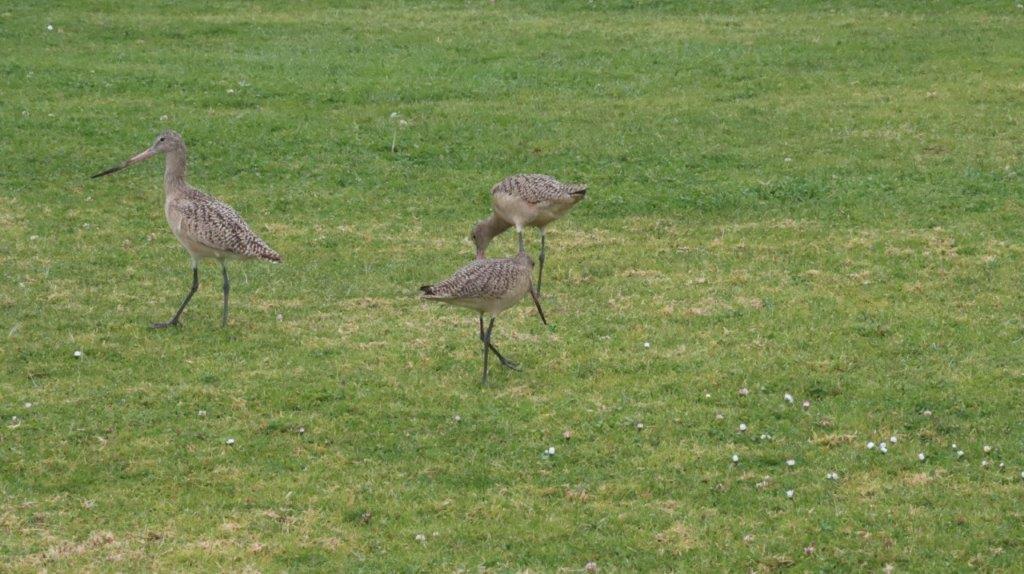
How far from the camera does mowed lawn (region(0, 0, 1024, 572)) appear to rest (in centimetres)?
941

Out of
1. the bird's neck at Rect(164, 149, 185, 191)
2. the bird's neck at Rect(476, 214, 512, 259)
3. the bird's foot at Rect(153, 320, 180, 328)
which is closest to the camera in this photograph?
the bird's foot at Rect(153, 320, 180, 328)

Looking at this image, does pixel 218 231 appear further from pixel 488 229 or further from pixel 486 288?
pixel 488 229

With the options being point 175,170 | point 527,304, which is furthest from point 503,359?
point 175,170

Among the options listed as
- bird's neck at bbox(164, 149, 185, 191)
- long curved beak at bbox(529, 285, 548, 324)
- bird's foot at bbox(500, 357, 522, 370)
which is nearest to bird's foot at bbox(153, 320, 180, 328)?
bird's neck at bbox(164, 149, 185, 191)

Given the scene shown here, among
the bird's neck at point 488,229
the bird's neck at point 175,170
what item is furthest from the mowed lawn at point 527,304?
the bird's neck at point 175,170

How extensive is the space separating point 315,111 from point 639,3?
8.42 metres

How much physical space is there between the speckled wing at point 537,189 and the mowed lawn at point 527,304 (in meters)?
0.90

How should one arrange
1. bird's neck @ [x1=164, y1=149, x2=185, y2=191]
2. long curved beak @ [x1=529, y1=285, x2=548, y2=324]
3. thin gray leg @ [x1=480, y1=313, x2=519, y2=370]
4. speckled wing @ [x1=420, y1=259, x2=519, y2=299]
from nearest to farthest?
speckled wing @ [x1=420, y1=259, x2=519, y2=299] → thin gray leg @ [x1=480, y1=313, x2=519, y2=370] → long curved beak @ [x1=529, y1=285, x2=548, y2=324] → bird's neck @ [x1=164, y1=149, x2=185, y2=191]

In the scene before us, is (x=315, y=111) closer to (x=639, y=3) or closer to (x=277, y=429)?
(x=639, y=3)

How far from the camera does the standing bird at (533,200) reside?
47.2 feet

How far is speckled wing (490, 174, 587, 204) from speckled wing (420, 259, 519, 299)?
8.40 ft

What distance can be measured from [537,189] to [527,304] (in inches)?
51.6

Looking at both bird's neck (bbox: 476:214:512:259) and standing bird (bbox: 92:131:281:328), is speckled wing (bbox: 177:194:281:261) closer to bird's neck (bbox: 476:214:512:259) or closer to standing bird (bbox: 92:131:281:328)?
standing bird (bbox: 92:131:281:328)

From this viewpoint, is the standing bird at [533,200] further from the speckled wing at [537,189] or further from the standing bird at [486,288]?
the standing bird at [486,288]
